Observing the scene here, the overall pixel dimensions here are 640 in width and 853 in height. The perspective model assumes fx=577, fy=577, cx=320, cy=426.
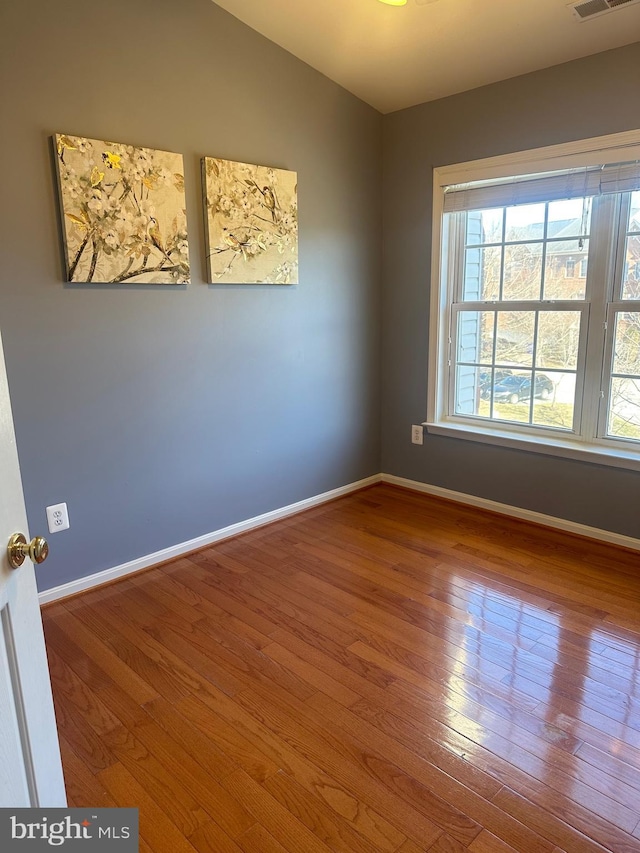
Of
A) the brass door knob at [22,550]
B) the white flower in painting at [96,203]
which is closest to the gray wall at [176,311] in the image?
the white flower in painting at [96,203]

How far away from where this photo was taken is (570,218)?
118 inches

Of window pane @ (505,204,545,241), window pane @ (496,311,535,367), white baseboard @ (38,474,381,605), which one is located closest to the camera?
white baseboard @ (38,474,381,605)

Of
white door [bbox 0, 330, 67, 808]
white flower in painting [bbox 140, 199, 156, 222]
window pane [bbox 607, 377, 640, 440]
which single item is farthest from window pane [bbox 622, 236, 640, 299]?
white door [bbox 0, 330, 67, 808]

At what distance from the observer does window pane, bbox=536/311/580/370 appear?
307cm

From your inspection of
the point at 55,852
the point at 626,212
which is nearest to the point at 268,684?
the point at 55,852

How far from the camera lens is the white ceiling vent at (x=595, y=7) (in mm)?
2340

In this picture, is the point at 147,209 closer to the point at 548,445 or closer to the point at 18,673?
the point at 18,673

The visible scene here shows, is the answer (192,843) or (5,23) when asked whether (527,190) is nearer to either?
(5,23)

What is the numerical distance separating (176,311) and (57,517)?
1083mm

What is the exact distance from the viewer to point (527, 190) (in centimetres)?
305

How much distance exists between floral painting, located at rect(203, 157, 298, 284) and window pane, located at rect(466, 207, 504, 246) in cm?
106

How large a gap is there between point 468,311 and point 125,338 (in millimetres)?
2022

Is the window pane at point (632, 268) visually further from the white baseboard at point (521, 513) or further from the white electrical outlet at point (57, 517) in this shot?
the white electrical outlet at point (57, 517)

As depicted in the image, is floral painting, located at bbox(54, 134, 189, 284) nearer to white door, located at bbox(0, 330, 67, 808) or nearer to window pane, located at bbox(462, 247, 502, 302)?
white door, located at bbox(0, 330, 67, 808)
